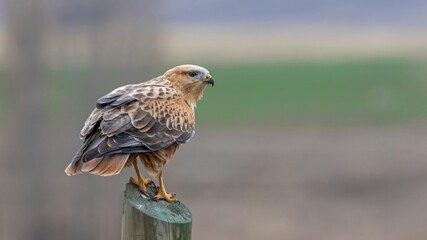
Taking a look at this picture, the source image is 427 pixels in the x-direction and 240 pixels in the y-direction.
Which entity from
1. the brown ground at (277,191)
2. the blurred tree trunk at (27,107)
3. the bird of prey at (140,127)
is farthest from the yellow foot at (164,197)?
the blurred tree trunk at (27,107)

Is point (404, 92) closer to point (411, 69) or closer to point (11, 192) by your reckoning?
point (411, 69)

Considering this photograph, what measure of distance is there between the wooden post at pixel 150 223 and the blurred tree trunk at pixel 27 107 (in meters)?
4.65

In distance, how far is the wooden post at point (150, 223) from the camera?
428cm

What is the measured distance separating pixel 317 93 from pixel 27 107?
2351cm

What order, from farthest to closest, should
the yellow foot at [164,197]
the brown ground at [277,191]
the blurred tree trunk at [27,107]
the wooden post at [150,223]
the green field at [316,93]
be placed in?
the green field at [316,93] < the brown ground at [277,191] < the blurred tree trunk at [27,107] < the yellow foot at [164,197] < the wooden post at [150,223]

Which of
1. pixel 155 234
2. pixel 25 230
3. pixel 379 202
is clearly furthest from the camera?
pixel 379 202

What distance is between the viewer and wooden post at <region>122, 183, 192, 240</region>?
14.0 ft

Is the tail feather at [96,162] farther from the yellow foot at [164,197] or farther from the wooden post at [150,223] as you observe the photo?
the yellow foot at [164,197]

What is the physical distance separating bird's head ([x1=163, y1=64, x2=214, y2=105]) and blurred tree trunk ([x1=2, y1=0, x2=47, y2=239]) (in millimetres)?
3743

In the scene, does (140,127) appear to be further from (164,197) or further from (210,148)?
(210,148)

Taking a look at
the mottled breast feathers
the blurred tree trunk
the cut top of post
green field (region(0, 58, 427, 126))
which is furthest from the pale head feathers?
green field (region(0, 58, 427, 126))

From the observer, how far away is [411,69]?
38.5 metres

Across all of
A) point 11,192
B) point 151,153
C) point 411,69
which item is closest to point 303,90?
point 411,69

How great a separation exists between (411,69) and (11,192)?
104ft
